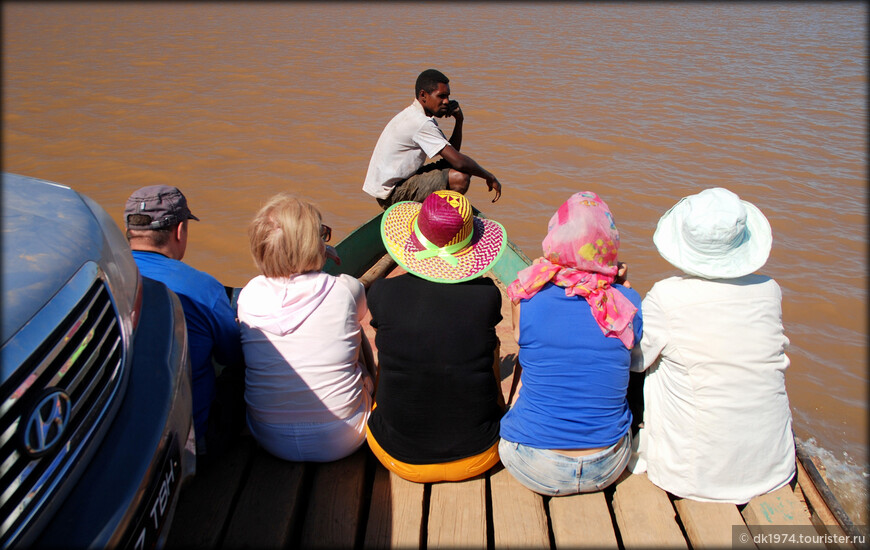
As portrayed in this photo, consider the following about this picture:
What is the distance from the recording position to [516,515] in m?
2.45

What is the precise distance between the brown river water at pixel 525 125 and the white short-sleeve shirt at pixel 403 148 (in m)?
1.46

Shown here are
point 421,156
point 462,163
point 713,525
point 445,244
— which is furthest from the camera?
point 421,156

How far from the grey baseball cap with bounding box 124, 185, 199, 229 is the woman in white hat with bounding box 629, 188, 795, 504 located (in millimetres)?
2003

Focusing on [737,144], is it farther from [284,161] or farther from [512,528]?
[512,528]

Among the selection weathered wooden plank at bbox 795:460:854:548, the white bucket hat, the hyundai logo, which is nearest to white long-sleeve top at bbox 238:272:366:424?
the hyundai logo

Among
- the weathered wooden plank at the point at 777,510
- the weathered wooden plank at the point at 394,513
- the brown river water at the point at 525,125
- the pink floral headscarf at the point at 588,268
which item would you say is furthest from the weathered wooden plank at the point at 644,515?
→ the brown river water at the point at 525,125

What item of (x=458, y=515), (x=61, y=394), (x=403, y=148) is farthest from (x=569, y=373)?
(x=403, y=148)

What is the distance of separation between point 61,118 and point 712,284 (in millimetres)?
8984

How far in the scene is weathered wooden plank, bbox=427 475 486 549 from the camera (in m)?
2.36

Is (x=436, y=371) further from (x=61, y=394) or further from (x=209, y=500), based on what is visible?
(x=61, y=394)

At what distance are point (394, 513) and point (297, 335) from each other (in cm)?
79

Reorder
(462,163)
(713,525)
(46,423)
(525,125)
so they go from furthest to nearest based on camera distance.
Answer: (525,125) < (462,163) < (713,525) < (46,423)

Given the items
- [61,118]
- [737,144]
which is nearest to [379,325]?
[737,144]

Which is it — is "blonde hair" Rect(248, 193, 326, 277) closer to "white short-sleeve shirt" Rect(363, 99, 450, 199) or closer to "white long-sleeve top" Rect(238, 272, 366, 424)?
"white long-sleeve top" Rect(238, 272, 366, 424)
